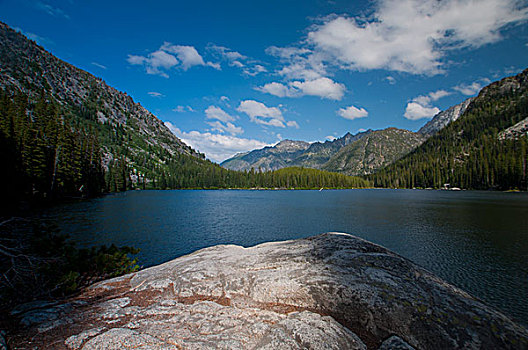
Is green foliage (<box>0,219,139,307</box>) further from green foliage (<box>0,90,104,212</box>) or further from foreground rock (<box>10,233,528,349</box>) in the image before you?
green foliage (<box>0,90,104,212</box>)

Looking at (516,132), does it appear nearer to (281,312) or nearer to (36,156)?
(281,312)

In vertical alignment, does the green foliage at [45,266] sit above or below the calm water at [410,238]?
above

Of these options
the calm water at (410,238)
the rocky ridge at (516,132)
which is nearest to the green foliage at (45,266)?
the calm water at (410,238)

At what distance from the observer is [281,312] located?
6117 millimetres

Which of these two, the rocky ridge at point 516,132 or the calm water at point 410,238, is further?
the rocky ridge at point 516,132

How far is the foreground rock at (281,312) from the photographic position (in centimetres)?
480

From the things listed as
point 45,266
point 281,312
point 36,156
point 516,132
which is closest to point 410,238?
point 281,312

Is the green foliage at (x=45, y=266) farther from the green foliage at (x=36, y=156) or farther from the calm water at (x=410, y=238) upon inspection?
the green foliage at (x=36, y=156)

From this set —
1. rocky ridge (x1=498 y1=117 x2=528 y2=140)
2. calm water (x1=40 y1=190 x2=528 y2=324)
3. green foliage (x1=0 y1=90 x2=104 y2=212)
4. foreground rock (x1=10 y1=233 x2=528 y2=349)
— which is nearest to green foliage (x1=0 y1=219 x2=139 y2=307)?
foreground rock (x1=10 y1=233 x2=528 y2=349)

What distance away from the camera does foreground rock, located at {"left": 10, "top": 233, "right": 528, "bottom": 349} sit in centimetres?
480

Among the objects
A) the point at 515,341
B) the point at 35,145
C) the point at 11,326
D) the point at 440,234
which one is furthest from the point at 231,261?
the point at 35,145

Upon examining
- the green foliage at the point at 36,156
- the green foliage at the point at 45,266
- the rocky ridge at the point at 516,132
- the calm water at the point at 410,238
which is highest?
the rocky ridge at the point at 516,132

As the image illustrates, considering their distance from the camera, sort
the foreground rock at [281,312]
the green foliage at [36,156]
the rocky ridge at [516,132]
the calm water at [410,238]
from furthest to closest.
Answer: the rocky ridge at [516,132], the green foliage at [36,156], the calm water at [410,238], the foreground rock at [281,312]

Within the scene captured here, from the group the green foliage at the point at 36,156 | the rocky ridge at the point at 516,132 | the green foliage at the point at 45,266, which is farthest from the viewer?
the rocky ridge at the point at 516,132
